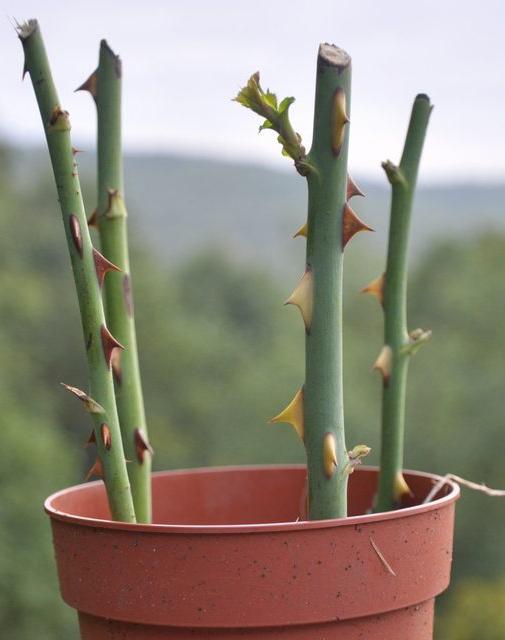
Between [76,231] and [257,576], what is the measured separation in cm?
19

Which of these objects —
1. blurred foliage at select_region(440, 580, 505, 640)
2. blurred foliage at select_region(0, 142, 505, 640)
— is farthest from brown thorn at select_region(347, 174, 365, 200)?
blurred foliage at select_region(440, 580, 505, 640)

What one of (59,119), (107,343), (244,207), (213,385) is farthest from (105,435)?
(244,207)

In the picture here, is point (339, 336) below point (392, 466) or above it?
above

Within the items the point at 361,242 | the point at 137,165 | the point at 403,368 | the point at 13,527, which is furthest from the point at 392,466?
the point at 137,165

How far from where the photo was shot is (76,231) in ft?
1.63

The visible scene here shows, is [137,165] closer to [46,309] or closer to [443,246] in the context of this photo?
[443,246]

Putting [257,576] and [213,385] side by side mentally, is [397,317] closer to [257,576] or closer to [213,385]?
[257,576]

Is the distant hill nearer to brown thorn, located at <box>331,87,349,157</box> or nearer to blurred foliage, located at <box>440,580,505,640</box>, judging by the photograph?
blurred foliage, located at <box>440,580,505,640</box>

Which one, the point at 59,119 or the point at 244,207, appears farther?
the point at 244,207

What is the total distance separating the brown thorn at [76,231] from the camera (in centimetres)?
50

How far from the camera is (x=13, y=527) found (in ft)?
27.2

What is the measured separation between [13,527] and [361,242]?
44.2 feet

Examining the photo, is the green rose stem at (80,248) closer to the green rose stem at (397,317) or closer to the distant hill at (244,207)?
the green rose stem at (397,317)

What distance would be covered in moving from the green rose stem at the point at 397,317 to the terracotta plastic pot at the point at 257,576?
98mm
